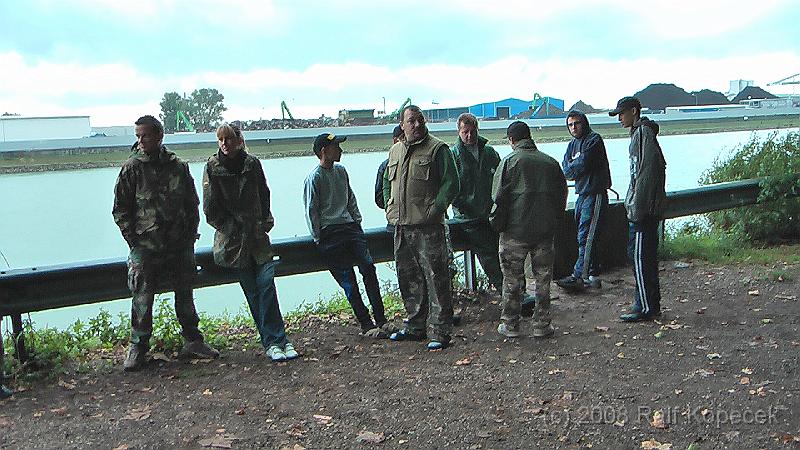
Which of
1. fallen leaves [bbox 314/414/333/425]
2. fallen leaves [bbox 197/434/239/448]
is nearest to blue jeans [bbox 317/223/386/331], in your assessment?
fallen leaves [bbox 314/414/333/425]

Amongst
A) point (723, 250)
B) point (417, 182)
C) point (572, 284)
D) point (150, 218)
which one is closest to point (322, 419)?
point (150, 218)

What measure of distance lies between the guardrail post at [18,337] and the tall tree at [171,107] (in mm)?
2054

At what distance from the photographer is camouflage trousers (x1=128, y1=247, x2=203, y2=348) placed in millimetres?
5875

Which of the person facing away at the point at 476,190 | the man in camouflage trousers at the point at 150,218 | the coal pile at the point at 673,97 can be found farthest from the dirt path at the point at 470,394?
the coal pile at the point at 673,97

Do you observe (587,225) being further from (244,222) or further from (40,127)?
(40,127)

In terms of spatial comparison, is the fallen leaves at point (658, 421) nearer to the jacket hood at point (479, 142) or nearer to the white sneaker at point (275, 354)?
the white sneaker at point (275, 354)

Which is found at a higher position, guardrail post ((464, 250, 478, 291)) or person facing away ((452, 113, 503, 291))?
person facing away ((452, 113, 503, 291))

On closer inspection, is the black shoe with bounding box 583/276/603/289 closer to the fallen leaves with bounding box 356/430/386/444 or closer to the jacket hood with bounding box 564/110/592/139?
the jacket hood with bounding box 564/110/592/139

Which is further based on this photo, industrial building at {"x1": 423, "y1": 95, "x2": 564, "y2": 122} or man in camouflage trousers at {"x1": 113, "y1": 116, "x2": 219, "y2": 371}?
industrial building at {"x1": 423, "y1": 95, "x2": 564, "y2": 122}

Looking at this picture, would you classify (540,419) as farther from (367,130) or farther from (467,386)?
(367,130)

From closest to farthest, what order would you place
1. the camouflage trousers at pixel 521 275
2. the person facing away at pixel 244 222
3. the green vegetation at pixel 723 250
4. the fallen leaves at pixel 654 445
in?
the fallen leaves at pixel 654 445 → the person facing away at pixel 244 222 → the camouflage trousers at pixel 521 275 → the green vegetation at pixel 723 250

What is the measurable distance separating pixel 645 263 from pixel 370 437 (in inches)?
136

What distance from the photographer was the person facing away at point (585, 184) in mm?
7922

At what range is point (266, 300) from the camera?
6.24m
